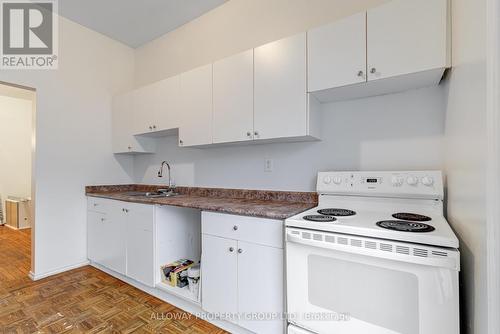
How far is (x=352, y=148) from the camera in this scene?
172cm

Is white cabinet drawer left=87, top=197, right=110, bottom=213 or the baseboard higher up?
white cabinet drawer left=87, top=197, right=110, bottom=213

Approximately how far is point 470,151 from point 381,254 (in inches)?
20.4

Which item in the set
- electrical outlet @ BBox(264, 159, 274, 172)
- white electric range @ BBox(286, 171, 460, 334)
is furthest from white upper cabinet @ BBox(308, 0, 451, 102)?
electrical outlet @ BBox(264, 159, 274, 172)

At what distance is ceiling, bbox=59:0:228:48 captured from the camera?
2.34 meters

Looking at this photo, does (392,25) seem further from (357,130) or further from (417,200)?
(417,200)

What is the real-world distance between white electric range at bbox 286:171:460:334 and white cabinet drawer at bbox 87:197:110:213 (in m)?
2.05

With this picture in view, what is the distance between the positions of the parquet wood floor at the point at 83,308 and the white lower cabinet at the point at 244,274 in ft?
0.87

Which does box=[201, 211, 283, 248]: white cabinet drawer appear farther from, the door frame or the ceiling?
the ceiling

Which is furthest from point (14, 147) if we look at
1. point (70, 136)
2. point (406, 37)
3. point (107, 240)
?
point (406, 37)

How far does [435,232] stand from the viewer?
980mm

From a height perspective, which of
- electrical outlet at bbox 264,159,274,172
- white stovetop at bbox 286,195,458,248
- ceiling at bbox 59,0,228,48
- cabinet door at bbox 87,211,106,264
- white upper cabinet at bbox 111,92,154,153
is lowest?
cabinet door at bbox 87,211,106,264

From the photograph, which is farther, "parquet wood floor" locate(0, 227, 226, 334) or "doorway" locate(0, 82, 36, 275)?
"doorway" locate(0, 82, 36, 275)

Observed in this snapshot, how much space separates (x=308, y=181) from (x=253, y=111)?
Result: 70 cm

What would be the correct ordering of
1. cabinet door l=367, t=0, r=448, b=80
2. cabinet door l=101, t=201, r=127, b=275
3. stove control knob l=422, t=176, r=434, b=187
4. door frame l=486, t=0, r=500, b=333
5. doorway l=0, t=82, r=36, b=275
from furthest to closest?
doorway l=0, t=82, r=36, b=275, cabinet door l=101, t=201, r=127, b=275, stove control knob l=422, t=176, r=434, b=187, cabinet door l=367, t=0, r=448, b=80, door frame l=486, t=0, r=500, b=333
